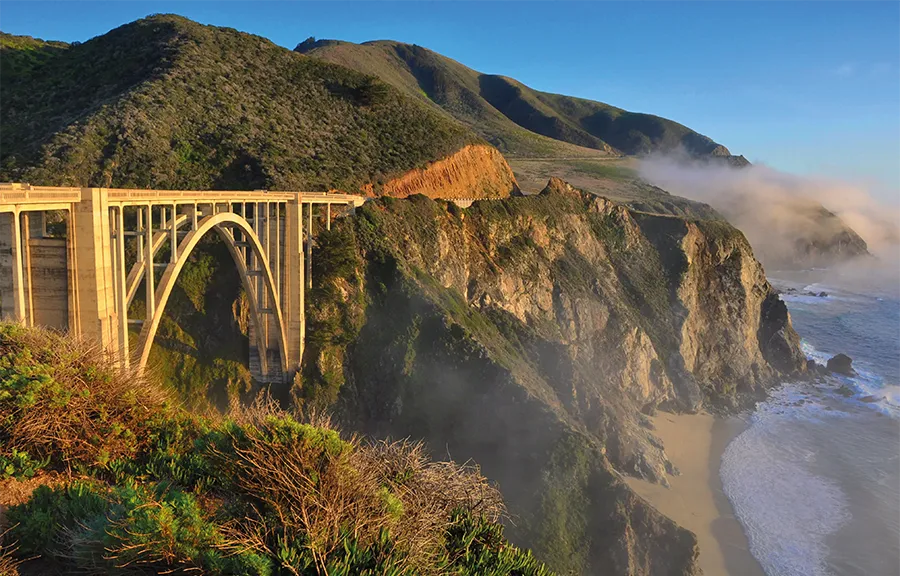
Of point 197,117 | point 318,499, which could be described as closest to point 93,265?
point 318,499

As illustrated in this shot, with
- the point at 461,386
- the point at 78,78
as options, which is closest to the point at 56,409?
the point at 461,386

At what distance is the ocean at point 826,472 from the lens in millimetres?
24875

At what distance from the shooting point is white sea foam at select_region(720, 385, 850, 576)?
24562 millimetres

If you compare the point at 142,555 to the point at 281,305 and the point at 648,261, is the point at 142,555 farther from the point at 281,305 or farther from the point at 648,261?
the point at 648,261

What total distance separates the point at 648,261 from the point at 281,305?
36.1 m

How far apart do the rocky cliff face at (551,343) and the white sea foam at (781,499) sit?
171 inches

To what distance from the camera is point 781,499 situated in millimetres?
28734

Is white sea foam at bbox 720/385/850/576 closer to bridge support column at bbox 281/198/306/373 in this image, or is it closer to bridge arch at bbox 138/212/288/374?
bridge support column at bbox 281/198/306/373

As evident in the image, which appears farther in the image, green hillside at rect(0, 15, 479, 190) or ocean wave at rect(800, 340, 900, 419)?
ocean wave at rect(800, 340, 900, 419)

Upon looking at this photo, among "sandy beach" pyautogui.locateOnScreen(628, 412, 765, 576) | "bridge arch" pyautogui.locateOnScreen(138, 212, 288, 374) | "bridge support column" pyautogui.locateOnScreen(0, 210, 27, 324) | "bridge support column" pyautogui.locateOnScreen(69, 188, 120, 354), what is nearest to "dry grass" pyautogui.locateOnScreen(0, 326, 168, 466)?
"bridge support column" pyautogui.locateOnScreen(0, 210, 27, 324)

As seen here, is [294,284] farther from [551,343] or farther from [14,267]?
[551,343]

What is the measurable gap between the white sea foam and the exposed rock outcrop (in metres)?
27.4

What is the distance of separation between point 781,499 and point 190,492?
30.8m

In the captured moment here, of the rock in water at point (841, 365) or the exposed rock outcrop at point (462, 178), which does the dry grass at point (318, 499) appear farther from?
the rock in water at point (841, 365)
